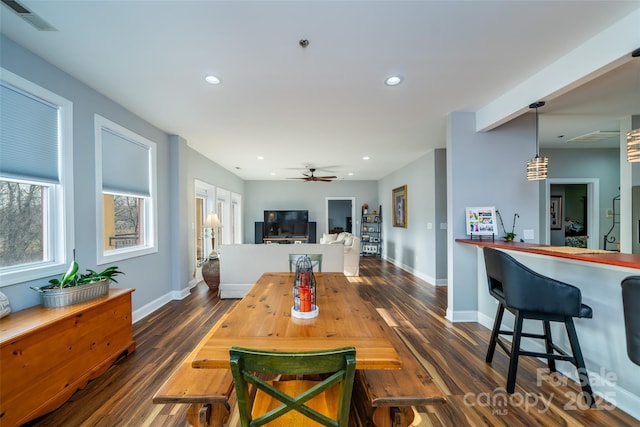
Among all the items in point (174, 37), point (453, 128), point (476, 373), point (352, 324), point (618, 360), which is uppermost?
point (174, 37)

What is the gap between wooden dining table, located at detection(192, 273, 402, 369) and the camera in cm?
106

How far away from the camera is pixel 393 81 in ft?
7.98

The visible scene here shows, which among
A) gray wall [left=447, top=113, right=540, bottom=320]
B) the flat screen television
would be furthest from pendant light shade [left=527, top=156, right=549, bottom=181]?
the flat screen television

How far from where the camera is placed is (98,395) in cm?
190

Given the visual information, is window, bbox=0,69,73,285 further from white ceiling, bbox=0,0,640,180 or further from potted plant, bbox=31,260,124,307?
white ceiling, bbox=0,0,640,180

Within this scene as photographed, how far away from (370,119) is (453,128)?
3.43 ft

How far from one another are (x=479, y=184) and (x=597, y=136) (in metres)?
2.78

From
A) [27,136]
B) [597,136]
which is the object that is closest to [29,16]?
[27,136]

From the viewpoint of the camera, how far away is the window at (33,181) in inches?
75.4

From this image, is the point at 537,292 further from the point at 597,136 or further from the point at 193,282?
the point at 193,282

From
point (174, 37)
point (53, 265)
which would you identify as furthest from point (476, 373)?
point (53, 265)

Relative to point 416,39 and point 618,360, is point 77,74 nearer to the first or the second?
point 416,39

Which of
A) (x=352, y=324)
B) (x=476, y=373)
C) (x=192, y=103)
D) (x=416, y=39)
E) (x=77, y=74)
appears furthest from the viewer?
(x=192, y=103)

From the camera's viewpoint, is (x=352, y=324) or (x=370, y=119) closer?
(x=352, y=324)
